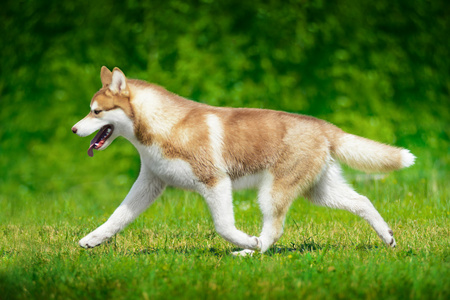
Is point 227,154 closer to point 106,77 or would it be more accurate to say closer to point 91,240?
point 106,77

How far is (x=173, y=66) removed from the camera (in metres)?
9.01

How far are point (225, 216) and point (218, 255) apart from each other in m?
0.36

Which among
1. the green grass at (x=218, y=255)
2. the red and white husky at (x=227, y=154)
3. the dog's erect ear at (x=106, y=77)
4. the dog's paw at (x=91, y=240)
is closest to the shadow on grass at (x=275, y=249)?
the green grass at (x=218, y=255)

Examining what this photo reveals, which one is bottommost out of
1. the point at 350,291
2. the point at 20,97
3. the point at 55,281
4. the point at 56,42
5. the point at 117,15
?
the point at 20,97

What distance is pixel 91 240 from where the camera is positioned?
464 centimetres

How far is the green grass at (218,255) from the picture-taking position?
352 cm

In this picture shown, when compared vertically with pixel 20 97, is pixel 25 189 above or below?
below

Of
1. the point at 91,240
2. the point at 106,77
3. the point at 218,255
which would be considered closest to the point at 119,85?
the point at 106,77

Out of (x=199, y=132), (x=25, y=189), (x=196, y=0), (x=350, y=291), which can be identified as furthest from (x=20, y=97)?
(x=350, y=291)

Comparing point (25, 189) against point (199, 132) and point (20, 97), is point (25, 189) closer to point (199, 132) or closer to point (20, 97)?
point (20, 97)

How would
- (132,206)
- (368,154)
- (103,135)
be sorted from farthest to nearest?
(368,154)
(132,206)
(103,135)

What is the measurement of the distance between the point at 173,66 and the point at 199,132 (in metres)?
4.66

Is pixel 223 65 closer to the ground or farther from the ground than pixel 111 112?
closer to the ground

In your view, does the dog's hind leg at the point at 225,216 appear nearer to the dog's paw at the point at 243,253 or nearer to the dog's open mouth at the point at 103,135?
the dog's paw at the point at 243,253
